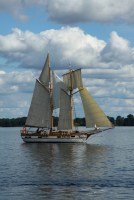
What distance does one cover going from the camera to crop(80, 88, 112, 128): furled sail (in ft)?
287

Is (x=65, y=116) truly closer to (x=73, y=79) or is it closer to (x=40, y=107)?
(x=40, y=107)

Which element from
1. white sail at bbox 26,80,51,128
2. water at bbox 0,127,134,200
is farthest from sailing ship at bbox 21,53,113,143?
water at bbox 0,127,134,200

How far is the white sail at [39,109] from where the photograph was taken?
93.5 meters

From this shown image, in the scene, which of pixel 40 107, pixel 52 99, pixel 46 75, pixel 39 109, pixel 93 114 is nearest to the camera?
pixel 93 114

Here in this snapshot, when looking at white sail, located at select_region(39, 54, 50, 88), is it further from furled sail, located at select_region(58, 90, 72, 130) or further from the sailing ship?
furled sail, located at select_region(58, 90, 72, 130)

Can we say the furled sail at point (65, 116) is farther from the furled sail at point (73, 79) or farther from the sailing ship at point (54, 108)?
the furled sail at point (73, 79)

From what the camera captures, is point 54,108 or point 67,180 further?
point 54,108

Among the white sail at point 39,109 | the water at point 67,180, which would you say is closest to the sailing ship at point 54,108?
the white sail at point 39,109

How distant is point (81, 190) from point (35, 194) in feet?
10.5

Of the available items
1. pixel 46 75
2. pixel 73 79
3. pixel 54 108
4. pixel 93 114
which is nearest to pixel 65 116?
pixel 54 108

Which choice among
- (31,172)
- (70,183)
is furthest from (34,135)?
(70,183)

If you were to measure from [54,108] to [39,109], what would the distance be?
9.50 ft

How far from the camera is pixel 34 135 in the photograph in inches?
3757

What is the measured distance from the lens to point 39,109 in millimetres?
93812
